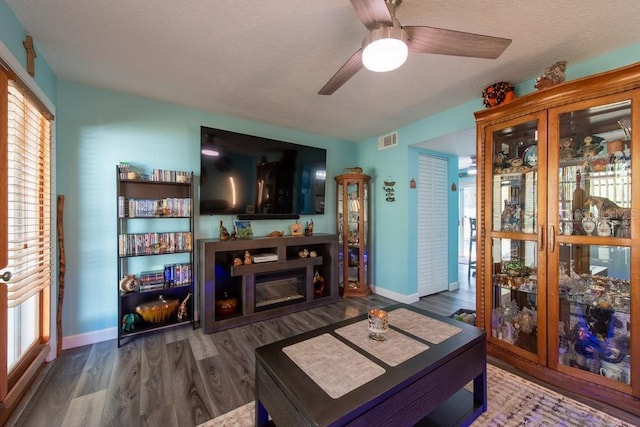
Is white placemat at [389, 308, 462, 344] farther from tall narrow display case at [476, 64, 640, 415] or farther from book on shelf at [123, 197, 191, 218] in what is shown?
book on shelf at [123, 197, 191, 218]

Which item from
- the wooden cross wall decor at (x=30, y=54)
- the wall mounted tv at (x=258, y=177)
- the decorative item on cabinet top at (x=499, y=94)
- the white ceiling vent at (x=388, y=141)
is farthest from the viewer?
the white ceiling vent at (x=388, y=141)

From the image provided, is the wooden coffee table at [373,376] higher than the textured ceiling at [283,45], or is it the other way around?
the textured ceiling at [283,45]

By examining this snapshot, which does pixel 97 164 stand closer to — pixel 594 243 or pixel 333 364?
pixel 333 364

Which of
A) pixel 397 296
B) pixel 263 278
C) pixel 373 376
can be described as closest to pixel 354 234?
pixel 397 296

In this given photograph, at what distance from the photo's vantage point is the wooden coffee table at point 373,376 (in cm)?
98

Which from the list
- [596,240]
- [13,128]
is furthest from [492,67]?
[13,128]

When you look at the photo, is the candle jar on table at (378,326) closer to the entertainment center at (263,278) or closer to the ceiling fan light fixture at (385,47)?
the ceiling fan light fixture at (385,47)

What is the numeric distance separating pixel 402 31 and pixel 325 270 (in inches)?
111

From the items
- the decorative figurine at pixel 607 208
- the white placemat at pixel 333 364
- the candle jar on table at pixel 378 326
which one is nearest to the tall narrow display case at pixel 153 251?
the white placemat at pixel 333 364

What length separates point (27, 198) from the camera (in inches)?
70.9

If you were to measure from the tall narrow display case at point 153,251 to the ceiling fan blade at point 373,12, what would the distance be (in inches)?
83.5

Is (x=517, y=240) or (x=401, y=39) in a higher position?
(x=401, y=39)

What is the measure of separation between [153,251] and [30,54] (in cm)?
163

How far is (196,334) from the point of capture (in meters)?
2.53
